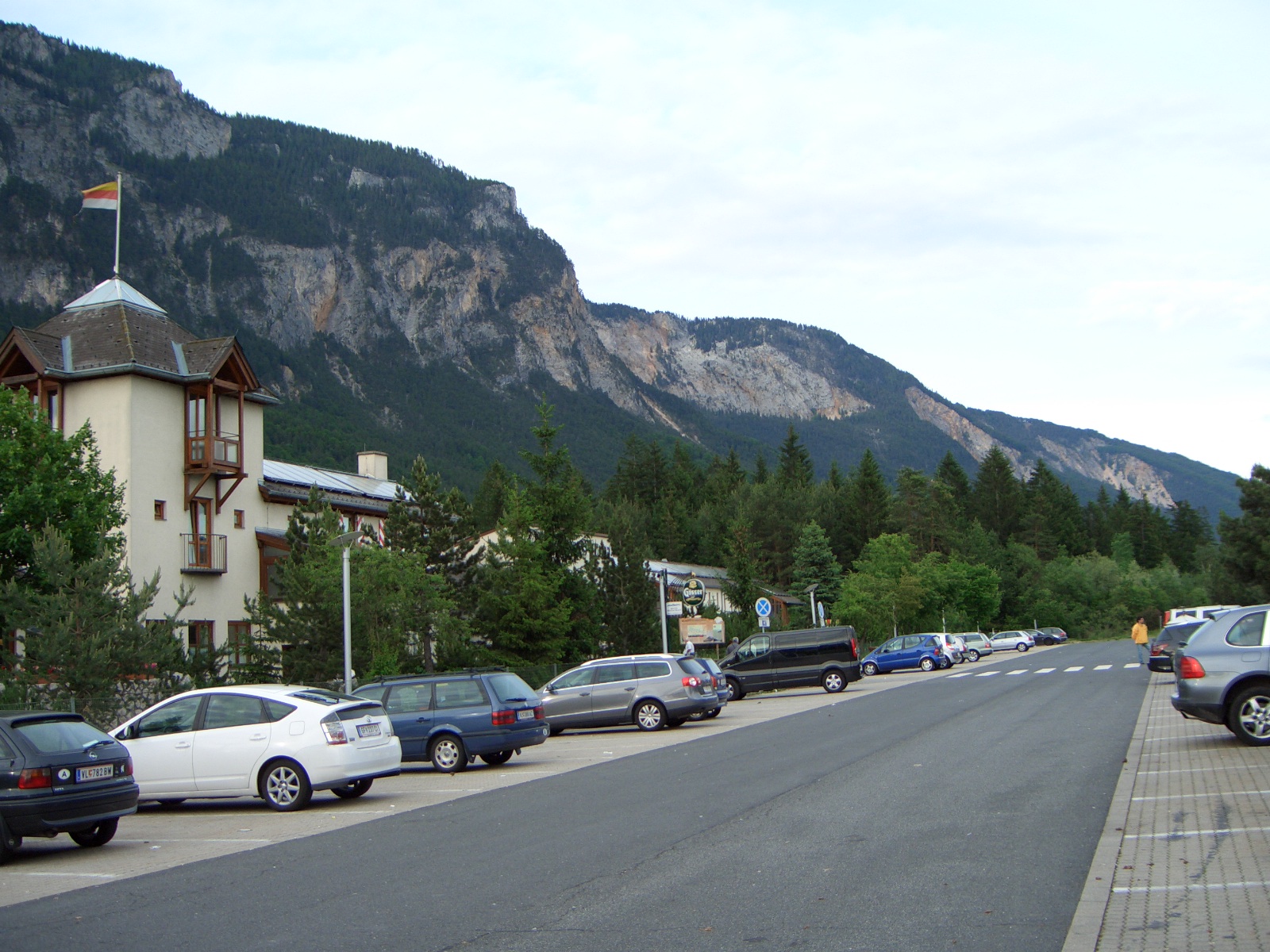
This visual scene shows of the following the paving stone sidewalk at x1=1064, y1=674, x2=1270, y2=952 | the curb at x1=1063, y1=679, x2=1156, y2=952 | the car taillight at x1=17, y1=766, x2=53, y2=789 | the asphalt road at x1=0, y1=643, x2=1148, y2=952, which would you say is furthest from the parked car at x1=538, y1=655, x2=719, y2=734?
the car taillight at x1=17, y1=766, x2=53, y2=789

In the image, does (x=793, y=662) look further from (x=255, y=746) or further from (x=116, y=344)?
(x=116, y=344)

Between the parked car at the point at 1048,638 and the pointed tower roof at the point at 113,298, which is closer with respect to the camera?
the pointed tower roof at the point at 113,298

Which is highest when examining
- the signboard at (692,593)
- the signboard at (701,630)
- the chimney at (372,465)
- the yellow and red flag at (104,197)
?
the yellow and red flag at (104,197)

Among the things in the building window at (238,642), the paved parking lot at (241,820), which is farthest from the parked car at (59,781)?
the building window at (238,642)

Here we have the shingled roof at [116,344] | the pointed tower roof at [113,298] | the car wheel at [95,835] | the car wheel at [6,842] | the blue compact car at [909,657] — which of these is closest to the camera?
the car wheel at [6,842]

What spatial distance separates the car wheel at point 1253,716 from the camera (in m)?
15.2

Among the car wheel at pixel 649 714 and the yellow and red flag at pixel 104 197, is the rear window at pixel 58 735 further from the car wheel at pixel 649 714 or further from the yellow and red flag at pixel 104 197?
the yellow and red flag at pixel 104 197

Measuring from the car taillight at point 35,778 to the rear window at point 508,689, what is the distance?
8.57 m

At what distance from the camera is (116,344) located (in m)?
40.3

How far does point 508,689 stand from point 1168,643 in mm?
20744

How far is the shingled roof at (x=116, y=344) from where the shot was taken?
39.9 meters

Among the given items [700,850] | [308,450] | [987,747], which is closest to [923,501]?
[308,450]

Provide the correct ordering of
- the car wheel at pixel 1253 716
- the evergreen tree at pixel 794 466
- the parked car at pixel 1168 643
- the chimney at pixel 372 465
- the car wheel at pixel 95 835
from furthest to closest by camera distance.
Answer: the evergreen tree at pixel 794 466 < the chimney at pixel 372 465 < the parked car at pixel 1168 643 < the car wheel at pixel 1253 716 < the car wheel at pixel 95 835

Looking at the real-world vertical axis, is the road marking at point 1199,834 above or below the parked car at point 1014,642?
above
